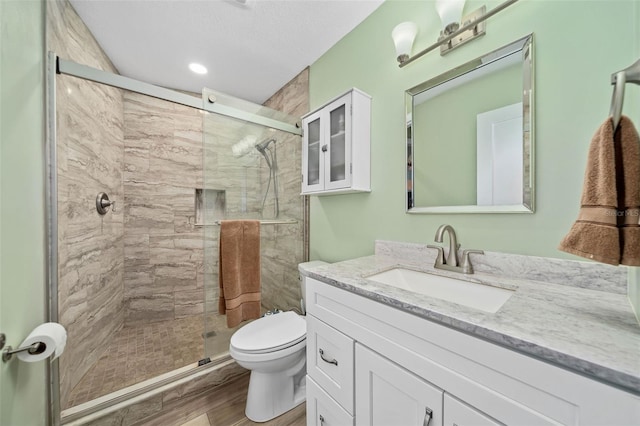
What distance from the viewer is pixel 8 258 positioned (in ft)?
2.73

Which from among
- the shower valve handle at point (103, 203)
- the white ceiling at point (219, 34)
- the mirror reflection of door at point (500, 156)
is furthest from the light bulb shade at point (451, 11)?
the shower valve handle at point (103, 203)

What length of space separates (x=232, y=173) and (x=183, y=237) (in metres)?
1.24

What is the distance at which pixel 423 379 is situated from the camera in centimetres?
62

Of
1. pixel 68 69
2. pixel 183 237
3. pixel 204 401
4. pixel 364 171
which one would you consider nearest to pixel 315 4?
pixel 364 171

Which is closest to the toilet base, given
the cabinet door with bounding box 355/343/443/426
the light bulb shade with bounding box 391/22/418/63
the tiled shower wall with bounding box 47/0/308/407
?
the tiled shower wall with bounding box 47/0/308/407

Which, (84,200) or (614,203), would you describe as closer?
(614,203)

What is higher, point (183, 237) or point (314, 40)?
point (314, 40)

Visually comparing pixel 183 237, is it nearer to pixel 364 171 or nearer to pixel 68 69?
pixel 68 69

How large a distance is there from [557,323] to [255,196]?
1.67 m

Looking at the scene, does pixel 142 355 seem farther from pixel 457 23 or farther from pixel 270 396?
pixel 457 23

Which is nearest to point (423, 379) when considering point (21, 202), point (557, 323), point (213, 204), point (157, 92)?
point (557, 323)

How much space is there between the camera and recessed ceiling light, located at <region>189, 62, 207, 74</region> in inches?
77.1

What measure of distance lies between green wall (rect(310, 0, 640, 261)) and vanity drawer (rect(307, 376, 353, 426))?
0.80 meters

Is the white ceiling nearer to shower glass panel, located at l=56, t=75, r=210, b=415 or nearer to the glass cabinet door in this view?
shower glass panel, located at l=56, t=75, r=210, b=415
